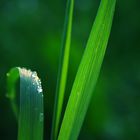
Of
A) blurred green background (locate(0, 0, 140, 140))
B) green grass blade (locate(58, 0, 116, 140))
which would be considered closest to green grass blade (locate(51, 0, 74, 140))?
green grass blade (locate(58, 0, 116, 140))

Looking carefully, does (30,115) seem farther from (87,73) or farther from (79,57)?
(79,57)

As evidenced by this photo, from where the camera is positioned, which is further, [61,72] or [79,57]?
[79,57]

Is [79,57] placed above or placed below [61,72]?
above

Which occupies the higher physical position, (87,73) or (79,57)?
(79,57)

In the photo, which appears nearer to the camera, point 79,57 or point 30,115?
point 30,115

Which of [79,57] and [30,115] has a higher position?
[79,57]

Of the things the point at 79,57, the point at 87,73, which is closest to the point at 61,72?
the point at 87,73

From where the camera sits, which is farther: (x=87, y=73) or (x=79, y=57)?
(x=79, y=57)
